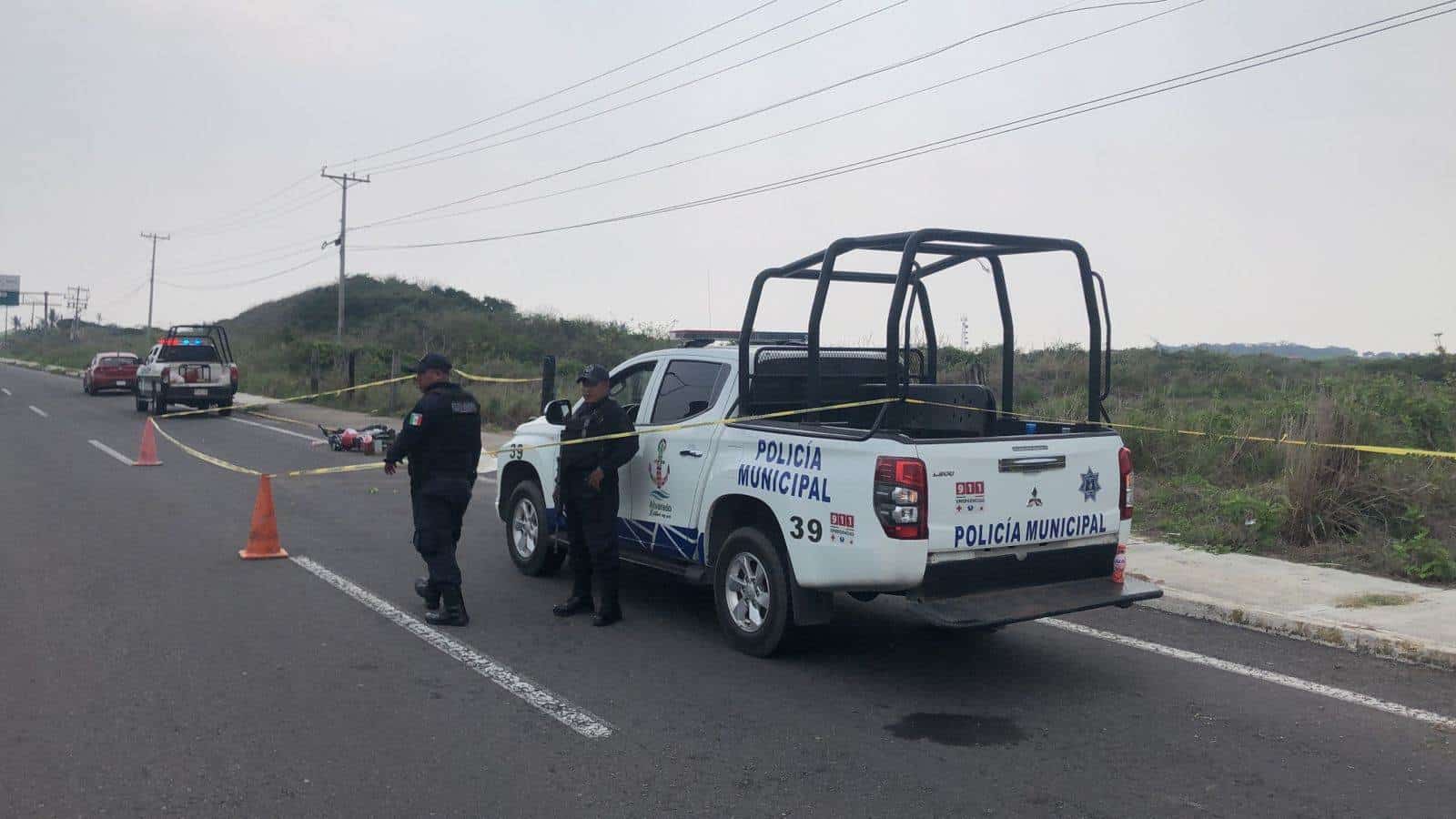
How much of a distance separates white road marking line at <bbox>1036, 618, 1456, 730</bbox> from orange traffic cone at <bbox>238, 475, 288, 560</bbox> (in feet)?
20.0

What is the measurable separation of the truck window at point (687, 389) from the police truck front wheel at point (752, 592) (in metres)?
1.01

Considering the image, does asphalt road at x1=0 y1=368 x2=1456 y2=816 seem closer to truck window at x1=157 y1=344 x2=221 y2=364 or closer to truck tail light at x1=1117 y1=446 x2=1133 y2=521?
truck tail light at x1=1117 y1=446 x2=1133 y2=521

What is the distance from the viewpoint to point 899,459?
220 inches

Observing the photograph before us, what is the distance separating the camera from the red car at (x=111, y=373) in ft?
122

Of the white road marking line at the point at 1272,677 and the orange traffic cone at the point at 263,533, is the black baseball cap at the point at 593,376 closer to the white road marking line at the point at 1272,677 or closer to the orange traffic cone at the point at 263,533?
the white road marking line at the point at 1272,677

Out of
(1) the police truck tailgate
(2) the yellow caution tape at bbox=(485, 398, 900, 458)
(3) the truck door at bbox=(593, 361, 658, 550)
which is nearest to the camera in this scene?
(1) the police truck tailgate

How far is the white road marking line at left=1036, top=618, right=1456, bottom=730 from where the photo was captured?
5.57 meters

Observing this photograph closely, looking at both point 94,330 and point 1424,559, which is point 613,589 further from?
point 94,330

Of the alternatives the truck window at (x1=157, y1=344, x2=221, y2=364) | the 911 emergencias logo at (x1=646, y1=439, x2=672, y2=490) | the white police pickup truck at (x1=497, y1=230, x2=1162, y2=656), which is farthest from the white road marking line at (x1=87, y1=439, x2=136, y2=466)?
the 911 emergencias logo at (x1=646, y1=439, x2=672, y2=490)

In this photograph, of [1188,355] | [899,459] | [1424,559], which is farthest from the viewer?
[1188,355]

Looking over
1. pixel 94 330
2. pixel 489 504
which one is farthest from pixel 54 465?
pixel 94 330

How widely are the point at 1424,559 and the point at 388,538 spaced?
8.44 meters

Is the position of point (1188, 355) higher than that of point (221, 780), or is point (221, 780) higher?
point (1188, 355)

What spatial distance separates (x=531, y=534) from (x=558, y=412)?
4.40ft
